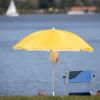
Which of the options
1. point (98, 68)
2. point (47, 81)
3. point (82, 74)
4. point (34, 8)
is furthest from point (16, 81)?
point (34, 8)

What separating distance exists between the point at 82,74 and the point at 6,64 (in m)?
17.3

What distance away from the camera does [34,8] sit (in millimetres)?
181125

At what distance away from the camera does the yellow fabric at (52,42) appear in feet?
50.0

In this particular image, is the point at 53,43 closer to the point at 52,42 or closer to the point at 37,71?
the point at 52,42

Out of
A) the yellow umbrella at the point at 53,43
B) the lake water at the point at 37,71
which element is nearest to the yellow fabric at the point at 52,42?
the yellow umbrella at the point at 53,43

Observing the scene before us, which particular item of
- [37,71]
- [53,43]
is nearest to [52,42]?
[53,43]

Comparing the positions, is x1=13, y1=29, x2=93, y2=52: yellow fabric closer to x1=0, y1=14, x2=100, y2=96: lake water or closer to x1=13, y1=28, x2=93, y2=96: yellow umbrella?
x1=13, y1=28, x2=93, y2=96: yellow umbrella

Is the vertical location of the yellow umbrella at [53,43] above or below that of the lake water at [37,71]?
above

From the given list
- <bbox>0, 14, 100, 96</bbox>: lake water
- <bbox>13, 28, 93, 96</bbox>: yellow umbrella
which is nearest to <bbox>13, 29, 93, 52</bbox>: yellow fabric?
<bbox>13, 28, 93, 96</bbox>: yellow umbrella

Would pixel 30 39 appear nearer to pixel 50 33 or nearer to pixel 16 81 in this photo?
pixel 50 33

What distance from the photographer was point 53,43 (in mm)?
15391

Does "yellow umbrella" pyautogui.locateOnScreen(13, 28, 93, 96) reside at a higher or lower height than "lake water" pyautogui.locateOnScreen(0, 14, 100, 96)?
higher

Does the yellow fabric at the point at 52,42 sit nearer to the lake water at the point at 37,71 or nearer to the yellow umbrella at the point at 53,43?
the yellow umbrella at the point at 53,43

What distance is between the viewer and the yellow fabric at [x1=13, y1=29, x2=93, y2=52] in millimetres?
15234
